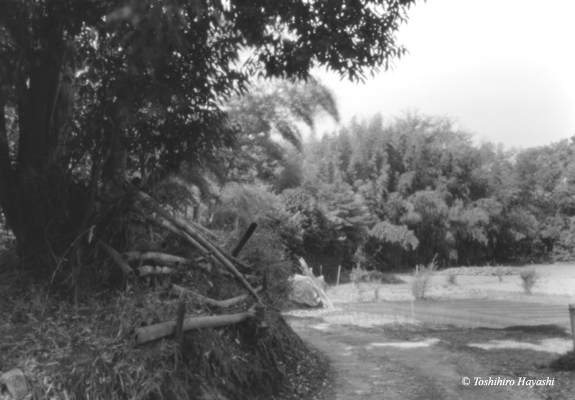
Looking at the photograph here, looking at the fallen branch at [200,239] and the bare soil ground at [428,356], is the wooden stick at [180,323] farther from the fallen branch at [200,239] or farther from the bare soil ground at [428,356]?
the bare soil ground at [428,356]

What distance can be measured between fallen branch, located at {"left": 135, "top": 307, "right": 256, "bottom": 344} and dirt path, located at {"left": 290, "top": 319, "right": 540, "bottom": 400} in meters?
1.84

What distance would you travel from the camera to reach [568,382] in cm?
920

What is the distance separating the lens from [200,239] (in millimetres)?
8320

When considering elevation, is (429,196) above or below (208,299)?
above

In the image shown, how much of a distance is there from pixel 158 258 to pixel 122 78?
1975 mm

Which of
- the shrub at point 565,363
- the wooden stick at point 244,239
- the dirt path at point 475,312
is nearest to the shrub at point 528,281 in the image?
the dirt path at point 475,312

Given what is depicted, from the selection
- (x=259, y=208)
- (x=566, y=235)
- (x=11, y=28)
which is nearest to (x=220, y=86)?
(x=11, y=28)

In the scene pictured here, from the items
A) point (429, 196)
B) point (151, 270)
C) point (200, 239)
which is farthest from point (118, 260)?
point (429, 196)

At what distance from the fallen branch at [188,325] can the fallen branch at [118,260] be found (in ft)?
2.74

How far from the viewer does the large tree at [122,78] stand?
6789mm

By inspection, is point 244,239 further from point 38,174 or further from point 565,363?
point 565,363

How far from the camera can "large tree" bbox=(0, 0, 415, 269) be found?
679 centimetres

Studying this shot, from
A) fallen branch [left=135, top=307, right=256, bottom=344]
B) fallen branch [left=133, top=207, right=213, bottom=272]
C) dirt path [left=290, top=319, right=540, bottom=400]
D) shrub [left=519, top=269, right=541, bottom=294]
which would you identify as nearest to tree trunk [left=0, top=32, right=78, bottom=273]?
fallen branch [left=133, top=207, right=213, bottom=272]

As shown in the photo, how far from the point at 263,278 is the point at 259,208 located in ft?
50.4
